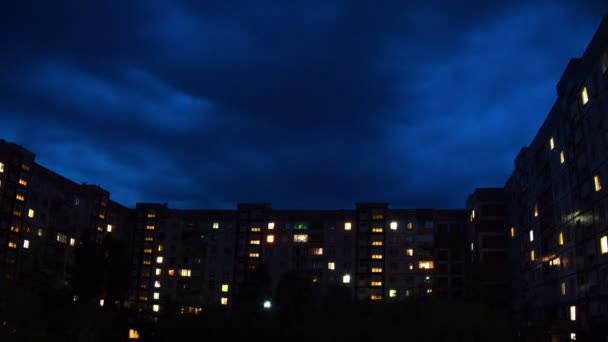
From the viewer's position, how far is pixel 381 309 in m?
67.2

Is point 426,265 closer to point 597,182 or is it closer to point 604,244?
point 597,182

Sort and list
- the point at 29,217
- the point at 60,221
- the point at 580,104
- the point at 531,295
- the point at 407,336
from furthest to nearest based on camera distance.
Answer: the point at 60,221 → the point at 29,217 → the point at 531,295 → the point at 580,104 → the point at 407,336

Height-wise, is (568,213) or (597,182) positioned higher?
(597,182)

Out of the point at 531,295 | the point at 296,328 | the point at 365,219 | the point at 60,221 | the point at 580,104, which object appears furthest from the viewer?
the point at 365,219

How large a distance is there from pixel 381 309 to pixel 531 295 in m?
33.1

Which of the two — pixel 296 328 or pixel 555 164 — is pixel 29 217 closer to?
pixel 296 328

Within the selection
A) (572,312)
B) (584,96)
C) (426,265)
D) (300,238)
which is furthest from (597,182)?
(300,238)

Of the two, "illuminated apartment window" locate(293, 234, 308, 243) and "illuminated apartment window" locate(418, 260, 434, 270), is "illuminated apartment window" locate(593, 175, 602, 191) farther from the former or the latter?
"illuminated apartment window" locate(293, 234, 308, 243)

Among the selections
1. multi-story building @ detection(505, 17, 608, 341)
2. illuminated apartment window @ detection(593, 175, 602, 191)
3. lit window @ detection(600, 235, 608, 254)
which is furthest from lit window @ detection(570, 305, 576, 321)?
illuminated apartment window @ detection(593, 175, 602, 191)

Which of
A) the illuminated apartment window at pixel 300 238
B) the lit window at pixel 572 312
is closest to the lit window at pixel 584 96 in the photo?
the lit window at pixel 572 312

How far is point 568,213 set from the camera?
234 ft

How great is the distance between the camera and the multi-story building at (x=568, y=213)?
197 ft

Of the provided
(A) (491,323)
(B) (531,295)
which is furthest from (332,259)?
(A) (491,323)

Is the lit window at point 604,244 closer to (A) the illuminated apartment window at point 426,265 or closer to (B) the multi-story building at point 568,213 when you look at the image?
(B) the multi-story building at point 568,213
